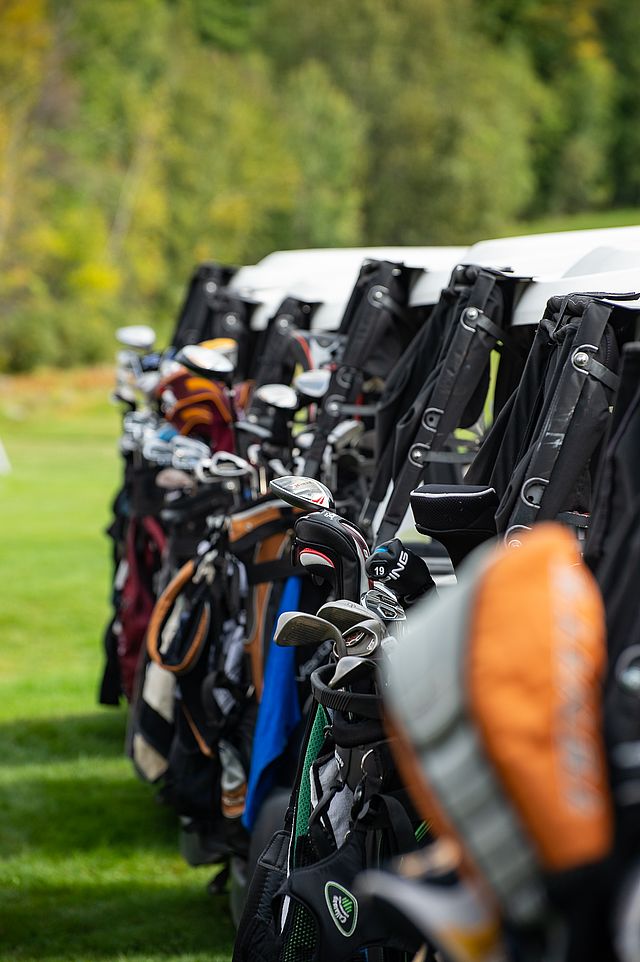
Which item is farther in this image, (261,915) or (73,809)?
(73,809)

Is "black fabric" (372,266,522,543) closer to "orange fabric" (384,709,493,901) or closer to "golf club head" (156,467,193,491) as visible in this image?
"golf club head" (156,467,193,491)

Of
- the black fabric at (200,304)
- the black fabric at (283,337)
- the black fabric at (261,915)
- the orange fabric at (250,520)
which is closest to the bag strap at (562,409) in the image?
the black fabric at (261,915)

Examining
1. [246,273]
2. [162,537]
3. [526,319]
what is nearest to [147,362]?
[246,273]

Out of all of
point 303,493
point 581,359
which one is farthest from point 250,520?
point 581,359

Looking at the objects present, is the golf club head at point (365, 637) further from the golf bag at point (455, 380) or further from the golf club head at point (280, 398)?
the golf club head at point (280, 398)

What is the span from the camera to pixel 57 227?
36.0 m

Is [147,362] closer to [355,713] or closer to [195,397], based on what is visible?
[195,397]

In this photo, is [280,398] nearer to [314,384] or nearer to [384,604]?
[314,384]

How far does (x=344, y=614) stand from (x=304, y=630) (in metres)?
0.09

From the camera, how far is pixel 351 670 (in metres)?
2.10

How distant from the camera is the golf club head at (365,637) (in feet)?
6.98

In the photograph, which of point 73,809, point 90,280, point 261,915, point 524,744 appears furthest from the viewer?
point 90,280

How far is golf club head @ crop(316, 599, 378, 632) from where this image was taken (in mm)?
2137

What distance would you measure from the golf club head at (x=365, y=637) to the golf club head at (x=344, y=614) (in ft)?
0.04
